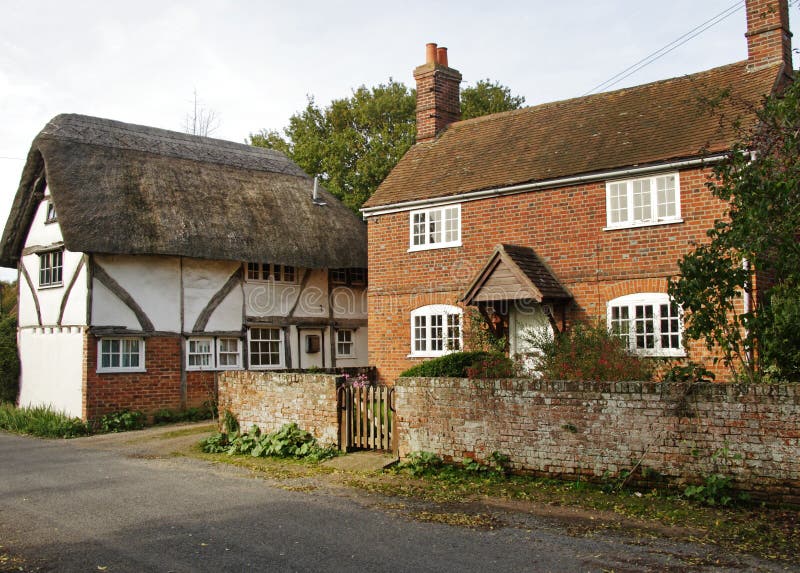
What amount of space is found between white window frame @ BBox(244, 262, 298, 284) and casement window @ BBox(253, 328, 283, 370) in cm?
150

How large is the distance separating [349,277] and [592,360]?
13888mm

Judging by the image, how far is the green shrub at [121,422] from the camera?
1816cm

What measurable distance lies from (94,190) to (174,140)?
4.70m

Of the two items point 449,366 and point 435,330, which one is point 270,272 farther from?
point 449,366

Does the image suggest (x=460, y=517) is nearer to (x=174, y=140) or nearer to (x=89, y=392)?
(x=89, y=392)

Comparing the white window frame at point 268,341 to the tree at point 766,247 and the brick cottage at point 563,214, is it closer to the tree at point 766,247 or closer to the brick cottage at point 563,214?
the brick cottage at point 563,214

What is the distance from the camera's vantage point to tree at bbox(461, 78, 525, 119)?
1404 inches

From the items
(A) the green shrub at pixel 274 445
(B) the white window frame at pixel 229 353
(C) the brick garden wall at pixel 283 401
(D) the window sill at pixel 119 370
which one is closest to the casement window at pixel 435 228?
(B) the white window frame at pixel 229 353

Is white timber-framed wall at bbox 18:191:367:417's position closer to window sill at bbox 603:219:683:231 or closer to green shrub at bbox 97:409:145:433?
green shrub at bbox 97:409:145:433

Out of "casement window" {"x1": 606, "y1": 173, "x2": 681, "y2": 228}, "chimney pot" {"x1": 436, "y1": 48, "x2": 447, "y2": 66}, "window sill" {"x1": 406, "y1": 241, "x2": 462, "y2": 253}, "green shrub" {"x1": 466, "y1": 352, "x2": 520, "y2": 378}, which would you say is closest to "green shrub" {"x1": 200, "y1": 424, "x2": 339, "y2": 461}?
"green shrub" {"x1": 466, "y1": 352, "x2": 520, "y2": 378}

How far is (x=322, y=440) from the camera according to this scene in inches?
504

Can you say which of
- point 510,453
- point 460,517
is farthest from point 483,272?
point 460,517

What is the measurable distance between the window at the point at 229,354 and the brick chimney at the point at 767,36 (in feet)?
49.7

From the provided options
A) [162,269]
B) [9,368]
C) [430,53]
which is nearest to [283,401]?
[162,269]
